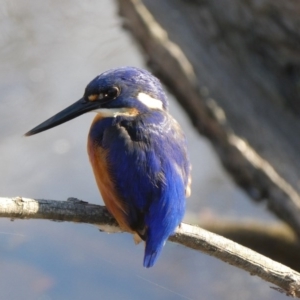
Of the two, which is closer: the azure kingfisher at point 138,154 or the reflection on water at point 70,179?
the azure kingfisher at point 138,154

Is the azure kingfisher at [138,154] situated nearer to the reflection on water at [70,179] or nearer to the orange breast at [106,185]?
the orange breast at [106,185]

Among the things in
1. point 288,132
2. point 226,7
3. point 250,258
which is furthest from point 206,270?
point 250,258

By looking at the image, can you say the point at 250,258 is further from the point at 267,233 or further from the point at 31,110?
the point at 31,110

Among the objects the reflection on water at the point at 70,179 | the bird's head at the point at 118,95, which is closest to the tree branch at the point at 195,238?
the bird's head at the point at 118,95

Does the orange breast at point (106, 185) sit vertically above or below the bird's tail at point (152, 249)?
above

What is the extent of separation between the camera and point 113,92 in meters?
2.22

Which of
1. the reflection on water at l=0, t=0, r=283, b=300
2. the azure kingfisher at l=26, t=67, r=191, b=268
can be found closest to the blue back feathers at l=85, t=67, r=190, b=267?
the azure kingfisher at l=26, t=67, r=191, b=268

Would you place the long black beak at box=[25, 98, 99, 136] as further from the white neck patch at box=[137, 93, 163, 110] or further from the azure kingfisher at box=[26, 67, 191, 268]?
the white neck patch at box=[137, 93, 163, 110]

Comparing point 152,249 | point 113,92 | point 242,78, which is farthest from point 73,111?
point 242,78

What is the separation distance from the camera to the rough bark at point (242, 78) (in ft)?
12.9

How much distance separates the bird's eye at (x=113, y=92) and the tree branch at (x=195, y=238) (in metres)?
0.36

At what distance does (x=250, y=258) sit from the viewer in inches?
82.9

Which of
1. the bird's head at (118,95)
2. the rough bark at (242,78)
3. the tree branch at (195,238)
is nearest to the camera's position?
the tree branch at (195,238)

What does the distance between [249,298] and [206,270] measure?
30 cm
